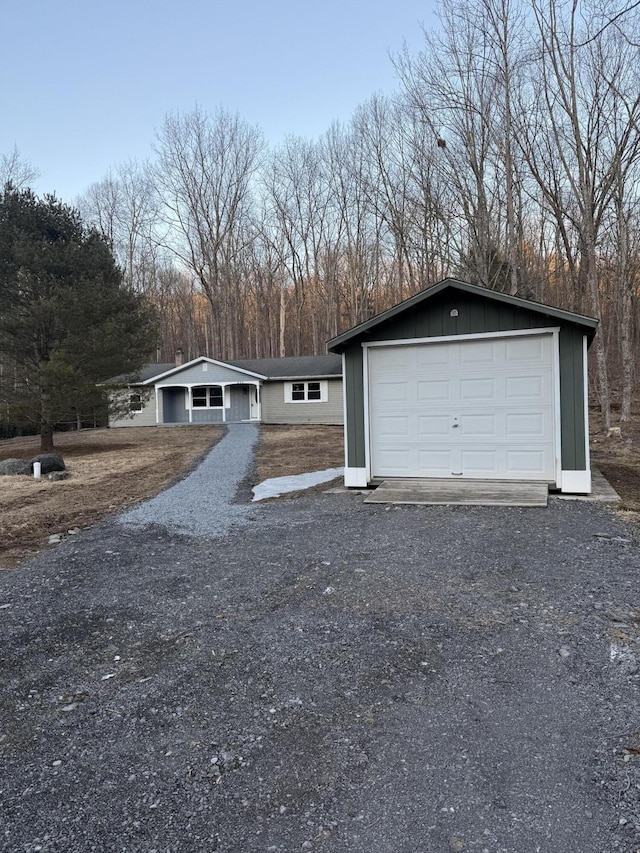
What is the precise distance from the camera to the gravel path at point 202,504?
6.69m

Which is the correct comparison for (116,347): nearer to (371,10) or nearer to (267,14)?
(267,14)

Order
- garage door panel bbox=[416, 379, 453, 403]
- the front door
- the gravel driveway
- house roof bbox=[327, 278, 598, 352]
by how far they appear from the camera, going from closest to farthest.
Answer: the gravel driveway, house roof bbox=[327, 278, 598, 352], garage door panel bbox=[416, 379, 453, 403], the front door

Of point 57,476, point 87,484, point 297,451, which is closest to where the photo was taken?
point 87,484

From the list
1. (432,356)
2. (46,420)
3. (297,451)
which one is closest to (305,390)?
(297,451)

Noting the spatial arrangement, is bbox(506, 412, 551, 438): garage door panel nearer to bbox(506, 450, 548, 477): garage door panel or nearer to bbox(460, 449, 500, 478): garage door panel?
bbox(506, 450, 548, 477): garage door panel

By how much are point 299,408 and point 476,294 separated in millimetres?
17599

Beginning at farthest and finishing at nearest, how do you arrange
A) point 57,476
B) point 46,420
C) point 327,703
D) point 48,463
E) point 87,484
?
1. point 46,420
2. point 48,463
3. point 57,476
4. point 87,484
5. point 327,703

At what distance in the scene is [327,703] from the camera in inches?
105

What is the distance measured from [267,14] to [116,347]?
906cm

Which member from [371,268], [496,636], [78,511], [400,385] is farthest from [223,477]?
[371,268]

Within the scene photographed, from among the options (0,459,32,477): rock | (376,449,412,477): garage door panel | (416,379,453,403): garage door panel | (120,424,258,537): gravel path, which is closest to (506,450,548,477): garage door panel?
(416,379,453,403): garage door panel

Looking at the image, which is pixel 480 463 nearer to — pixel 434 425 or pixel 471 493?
pixel 471 493

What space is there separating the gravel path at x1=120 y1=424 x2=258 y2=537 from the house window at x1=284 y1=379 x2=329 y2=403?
1169 centimetres

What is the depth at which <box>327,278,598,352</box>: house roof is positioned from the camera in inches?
280
